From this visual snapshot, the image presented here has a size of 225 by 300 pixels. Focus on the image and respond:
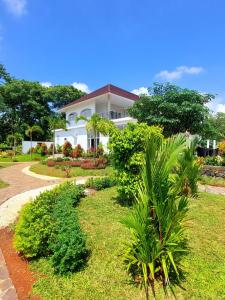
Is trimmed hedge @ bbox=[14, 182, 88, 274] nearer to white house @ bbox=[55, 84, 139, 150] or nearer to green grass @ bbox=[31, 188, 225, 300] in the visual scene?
green grass @ bbox=[31, 188, 225, 300]

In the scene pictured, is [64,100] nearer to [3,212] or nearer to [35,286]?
[3,212]

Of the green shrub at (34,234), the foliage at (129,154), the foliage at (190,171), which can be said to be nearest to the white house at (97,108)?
the foliage at (190,171)

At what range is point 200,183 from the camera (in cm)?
1141

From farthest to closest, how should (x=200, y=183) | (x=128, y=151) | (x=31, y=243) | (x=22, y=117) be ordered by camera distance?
(x=22, y=117) < (x=200, y=183) < (x=128, y=151) < (x=31, y=243)

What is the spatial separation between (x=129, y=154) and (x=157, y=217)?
3.43 m

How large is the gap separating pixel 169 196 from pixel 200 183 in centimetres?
837

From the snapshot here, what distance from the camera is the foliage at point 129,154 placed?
688 centimetres

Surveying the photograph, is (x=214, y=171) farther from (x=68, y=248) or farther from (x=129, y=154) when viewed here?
(x=68, y=248)

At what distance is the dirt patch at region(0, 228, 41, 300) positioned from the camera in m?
3.77

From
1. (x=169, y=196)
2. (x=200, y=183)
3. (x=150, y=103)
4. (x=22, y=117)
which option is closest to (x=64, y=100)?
(x=22, y=117)

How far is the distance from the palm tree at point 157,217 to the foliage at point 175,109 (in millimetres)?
15664

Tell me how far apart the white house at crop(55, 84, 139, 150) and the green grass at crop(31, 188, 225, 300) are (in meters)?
19.7

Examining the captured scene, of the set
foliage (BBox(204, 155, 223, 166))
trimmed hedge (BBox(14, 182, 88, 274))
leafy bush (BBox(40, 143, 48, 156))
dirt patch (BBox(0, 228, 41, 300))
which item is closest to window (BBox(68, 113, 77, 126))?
leafy bush (BBox(40, 143, 48, 156))

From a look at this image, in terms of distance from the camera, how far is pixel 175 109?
61.9 feet
